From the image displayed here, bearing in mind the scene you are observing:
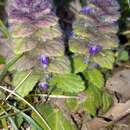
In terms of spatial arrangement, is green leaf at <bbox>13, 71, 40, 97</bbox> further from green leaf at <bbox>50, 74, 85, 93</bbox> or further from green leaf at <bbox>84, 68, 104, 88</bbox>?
green leaf at <bbox>84, 68, 104, 88</bbox>

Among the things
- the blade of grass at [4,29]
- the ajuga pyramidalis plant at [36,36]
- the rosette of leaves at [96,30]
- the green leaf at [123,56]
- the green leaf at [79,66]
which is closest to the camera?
the ajuga pyramidalis plant at [36,36]

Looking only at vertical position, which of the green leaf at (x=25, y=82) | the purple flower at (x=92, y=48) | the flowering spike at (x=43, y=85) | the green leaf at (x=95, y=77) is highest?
the purple flower at (x=92, y=48)

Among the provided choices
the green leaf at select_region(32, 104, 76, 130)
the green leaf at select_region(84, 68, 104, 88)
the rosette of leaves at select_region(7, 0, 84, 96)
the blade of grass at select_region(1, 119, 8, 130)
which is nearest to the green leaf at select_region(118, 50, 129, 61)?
the green leaf at select_region(84, 68, 104, 88)

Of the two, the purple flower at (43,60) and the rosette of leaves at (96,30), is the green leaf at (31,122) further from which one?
the rosette of leaves at (96,30)

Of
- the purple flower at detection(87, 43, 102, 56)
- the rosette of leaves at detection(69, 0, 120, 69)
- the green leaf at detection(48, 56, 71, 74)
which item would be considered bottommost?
the green leaf at detection(48, 56, 71, 74)

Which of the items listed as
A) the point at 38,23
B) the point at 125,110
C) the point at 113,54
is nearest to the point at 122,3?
the point at 113,54

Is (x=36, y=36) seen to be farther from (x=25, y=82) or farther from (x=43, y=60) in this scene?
(x=25, y=82)

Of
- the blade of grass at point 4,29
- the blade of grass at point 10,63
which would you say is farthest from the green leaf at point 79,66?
the blade of grass at point 4,29

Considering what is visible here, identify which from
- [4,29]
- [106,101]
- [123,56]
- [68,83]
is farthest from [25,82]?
[123,56]
